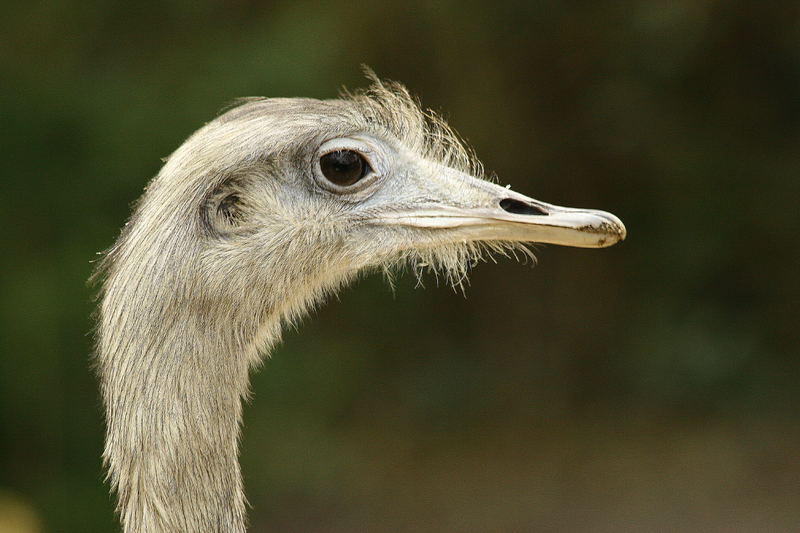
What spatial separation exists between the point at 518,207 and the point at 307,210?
44cm

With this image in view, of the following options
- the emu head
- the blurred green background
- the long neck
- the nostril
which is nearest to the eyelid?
the emu head

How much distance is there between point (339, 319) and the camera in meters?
5.63

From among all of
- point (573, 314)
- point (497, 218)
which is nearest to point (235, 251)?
point (497, 218)

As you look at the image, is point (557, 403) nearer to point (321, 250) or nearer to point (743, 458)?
point (743, 458)

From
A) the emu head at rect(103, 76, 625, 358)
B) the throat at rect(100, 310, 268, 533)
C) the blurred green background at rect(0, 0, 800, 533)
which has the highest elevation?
the blurred green background at rect(0, 0, 800, 533)

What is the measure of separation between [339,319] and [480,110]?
141 centimetres

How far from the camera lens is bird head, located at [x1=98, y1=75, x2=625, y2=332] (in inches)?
83.5

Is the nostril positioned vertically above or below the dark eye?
below

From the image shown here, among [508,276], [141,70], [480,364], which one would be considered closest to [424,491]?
[480,364]

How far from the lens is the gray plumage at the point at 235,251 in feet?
6.72

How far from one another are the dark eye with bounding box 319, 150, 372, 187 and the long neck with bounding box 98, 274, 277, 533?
41 cm

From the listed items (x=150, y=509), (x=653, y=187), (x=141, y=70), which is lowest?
(x=150, y=509)

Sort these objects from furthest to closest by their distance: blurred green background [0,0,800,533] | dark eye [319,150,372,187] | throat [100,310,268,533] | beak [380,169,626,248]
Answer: blurred green background [0,0,800,533]
dark eye [319,150,372,187]
beak [380,169,626,248]
throat [100,310,268,533]

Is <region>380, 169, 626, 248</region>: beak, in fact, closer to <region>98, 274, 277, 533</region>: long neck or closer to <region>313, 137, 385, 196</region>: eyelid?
<region>313, 137, 385, 196</region>: eyelid
